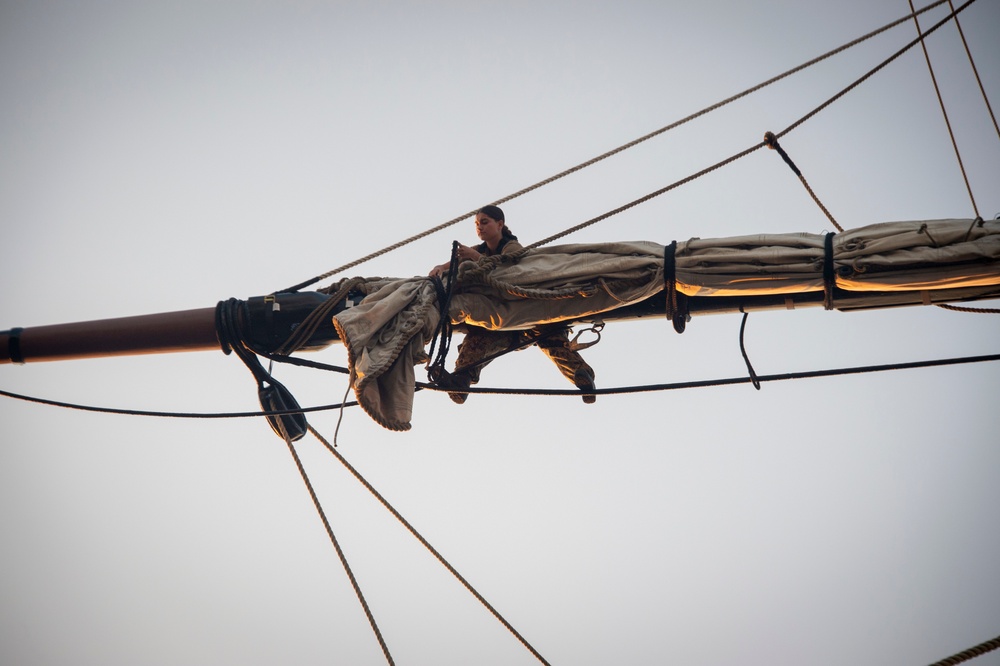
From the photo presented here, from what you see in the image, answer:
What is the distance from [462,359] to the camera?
5445 mm

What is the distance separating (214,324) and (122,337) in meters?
0.63

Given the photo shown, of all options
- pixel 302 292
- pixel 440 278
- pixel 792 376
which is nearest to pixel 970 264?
pixel 792 376

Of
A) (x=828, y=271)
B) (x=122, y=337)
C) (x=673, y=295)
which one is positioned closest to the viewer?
(x=828, y=271)

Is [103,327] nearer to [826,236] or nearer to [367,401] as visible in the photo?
[367,401]

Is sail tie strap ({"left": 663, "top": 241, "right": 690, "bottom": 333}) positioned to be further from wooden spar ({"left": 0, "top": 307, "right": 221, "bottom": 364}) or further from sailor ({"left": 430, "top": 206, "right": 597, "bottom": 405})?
wooden spar ({"left": 0, "top": 307, "right": 221, "bottom": 364})

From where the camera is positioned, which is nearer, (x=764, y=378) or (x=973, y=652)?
(x=973, y=652)

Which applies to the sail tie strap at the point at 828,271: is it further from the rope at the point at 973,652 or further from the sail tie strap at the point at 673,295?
the rope at the point at 973,652

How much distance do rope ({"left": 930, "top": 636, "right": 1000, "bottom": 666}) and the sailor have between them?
2.58 meters

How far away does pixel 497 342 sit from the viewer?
5.45 meters

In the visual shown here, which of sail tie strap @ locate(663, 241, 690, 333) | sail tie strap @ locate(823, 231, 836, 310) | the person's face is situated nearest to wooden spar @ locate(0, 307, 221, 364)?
the person's face

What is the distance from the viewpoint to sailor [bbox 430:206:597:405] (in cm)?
535

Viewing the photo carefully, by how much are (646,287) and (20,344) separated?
13.0 ft

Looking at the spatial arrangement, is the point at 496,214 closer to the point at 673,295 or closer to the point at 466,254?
the point at 466,254

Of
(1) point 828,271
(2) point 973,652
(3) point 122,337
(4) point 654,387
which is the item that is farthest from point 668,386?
(3) point 122,337
